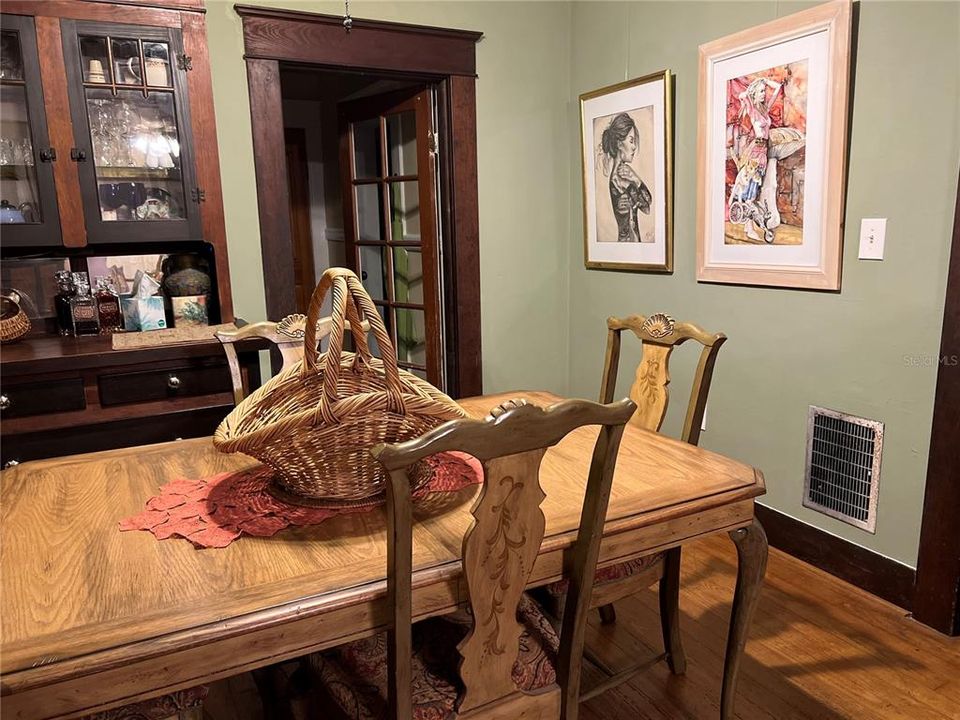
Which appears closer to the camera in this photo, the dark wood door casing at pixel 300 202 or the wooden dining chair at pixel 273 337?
the wooden dining chair at pixel 273 337

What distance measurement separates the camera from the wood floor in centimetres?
180

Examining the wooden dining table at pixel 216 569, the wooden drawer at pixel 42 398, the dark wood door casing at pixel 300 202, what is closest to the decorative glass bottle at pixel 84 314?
the wooden drawer at pixel 42 398

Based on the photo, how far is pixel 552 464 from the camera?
1537 millimetres

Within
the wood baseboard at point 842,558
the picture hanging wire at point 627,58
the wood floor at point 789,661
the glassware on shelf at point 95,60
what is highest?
the picture hanging wire at point 627,58

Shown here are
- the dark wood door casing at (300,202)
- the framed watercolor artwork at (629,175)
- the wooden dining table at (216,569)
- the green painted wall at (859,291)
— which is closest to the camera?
the wooden dining table at (216,569)

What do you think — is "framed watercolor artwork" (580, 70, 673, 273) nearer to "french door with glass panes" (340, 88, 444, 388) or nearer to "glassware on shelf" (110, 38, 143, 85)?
"french door with glass panes" (340, 88, 444, 388)

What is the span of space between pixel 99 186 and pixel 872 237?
2.63 metres

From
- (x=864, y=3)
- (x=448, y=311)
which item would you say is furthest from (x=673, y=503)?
(x=448, y=311)

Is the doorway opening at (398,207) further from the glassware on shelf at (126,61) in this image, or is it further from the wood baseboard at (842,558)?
the wood baseboard at (842,558)

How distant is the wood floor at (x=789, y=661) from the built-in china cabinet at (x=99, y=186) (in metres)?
0.97

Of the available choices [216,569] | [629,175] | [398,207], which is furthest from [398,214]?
[216,569]

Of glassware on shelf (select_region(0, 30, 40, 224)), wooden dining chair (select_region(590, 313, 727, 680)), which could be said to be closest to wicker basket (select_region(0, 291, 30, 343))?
glassware on shelf (select_region(0, 30, 40, 224))

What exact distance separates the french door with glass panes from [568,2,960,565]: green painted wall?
3.29 feet

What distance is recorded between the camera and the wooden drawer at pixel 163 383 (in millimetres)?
2305
